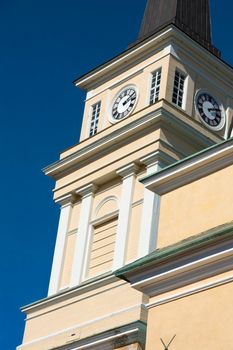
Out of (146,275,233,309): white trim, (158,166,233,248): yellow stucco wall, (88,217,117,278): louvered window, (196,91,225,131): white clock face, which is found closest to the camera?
(146,275,233,309): white trim

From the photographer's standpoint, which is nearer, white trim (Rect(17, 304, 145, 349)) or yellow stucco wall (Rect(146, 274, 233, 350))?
yellow stucco wall (Rect(146, 274, 233, 350))

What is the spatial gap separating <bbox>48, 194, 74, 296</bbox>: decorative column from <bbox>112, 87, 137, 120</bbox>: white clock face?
295 centimetres

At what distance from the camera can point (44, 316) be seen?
22422 millimetres

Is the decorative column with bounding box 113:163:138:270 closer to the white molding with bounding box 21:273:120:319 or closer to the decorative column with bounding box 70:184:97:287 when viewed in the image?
the white molding with bounding box 21:273:120:319

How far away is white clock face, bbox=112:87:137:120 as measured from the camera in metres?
25.8

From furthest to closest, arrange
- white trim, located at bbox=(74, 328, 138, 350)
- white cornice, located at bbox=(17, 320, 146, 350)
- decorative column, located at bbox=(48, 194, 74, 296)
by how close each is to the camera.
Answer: decorative column, located at bbox=(48, 194, 74, 296)
white trim, located at bbox=(74, 328, 138, 350)
white cornice, located at bbox=(17, 320, 146, 350)

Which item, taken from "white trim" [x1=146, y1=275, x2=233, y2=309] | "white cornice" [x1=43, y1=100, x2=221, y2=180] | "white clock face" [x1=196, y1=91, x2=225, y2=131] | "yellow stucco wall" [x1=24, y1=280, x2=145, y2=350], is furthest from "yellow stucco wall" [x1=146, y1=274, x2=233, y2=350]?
"white clock face" [x1=196, y1=91, x2=225, y2=131]

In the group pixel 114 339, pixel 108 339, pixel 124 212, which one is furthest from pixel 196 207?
pixel 124 212

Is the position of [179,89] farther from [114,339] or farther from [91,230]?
[114,339]

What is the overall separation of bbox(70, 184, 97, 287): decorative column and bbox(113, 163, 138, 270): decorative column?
133 cm

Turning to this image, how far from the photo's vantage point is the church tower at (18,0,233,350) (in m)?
21.3

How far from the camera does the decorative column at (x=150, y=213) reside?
21.6 m

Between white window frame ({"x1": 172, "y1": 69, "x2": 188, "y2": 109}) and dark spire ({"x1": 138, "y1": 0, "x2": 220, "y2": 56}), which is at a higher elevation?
dark spire ({"x1": 138, "y1": 0, "x2": 220, "y2": 56})

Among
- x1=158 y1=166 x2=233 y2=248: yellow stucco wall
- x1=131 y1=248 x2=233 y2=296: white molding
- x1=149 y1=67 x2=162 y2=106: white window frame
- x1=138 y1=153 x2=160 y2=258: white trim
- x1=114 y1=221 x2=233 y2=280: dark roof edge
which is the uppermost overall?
x1=149 y1=67 x2=162 y2=106: white window frame
